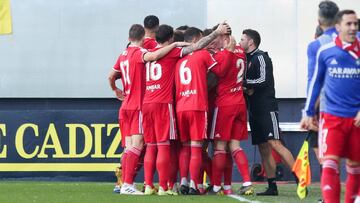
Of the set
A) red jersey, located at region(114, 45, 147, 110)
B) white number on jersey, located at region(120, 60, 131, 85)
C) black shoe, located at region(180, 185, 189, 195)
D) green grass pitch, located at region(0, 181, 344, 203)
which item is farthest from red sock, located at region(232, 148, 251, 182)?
white number on jersey, located at region(120, 60, 131, 85)

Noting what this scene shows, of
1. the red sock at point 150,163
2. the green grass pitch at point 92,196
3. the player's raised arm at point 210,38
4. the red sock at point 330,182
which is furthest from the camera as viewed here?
the red sock at point 150,163

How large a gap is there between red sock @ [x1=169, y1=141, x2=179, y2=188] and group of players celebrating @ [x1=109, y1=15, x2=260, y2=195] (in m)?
0.01

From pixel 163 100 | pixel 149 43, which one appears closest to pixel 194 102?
pixel 163 100

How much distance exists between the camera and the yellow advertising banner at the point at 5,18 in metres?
18.5

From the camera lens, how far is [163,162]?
1353 cm

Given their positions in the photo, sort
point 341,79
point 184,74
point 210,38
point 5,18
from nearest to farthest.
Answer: point 341,79 → point 210,38 → point 184,74 → point 5,18

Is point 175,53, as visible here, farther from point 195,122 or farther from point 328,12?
point 328,12

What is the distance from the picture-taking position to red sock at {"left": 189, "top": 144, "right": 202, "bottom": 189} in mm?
13422

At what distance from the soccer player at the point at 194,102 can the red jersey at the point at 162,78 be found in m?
0.09

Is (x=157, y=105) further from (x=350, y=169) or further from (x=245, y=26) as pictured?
(x=245, y=26)

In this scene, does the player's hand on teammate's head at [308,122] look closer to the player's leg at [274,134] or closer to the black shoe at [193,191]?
the black shoe at [193,191]

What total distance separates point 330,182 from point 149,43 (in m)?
5.29

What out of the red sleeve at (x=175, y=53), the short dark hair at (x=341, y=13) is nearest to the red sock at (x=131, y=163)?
the red sleeve at (x=175, y=53)

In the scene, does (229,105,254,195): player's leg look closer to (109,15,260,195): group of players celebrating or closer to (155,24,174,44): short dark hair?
(109,15,260,195): group of players celebrating
